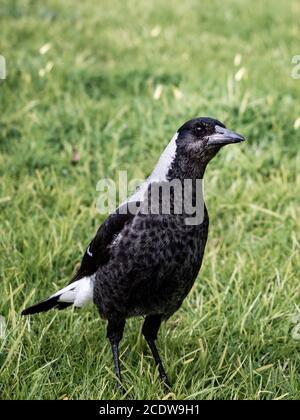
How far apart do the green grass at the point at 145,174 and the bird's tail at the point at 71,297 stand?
Answer: 0.30 feet

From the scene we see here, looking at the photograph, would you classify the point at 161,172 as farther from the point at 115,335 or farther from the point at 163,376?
the point at 163,376

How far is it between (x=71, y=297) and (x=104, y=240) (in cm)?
36

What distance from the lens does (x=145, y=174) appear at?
4.36 m

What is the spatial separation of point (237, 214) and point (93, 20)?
401 centimetres

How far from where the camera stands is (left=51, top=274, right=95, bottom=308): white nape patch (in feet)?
8.96

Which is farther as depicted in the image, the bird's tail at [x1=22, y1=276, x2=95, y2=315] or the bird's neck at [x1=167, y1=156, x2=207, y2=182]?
the bird's tail at [x1=22, y1=276, x2=95, y2=315]

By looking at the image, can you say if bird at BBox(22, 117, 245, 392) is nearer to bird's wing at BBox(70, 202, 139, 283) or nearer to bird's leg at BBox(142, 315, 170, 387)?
bird's wing at BBox(70, 202, 139, 283)

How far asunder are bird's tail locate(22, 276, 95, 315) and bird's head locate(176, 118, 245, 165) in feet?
2.17

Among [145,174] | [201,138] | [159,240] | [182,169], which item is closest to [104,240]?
[159,240]

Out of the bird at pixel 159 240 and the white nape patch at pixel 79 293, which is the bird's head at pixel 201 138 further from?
the white nape patch at pixel 79 293

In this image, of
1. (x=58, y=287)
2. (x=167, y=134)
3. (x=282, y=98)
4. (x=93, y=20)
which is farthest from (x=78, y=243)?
(x=93, y=20)

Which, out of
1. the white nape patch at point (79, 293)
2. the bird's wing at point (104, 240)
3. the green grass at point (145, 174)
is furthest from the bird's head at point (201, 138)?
the green grass at point (145, 174)

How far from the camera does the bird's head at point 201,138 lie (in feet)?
8.08

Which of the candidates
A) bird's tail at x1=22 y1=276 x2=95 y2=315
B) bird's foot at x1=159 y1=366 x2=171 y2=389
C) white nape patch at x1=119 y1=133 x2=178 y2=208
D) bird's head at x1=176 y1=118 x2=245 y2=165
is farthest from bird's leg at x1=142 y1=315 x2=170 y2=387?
bird's head at x1=176 y1=118 x2=245 y2=165
